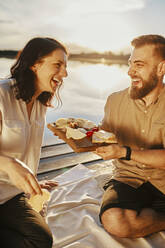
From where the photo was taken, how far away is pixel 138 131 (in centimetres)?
172

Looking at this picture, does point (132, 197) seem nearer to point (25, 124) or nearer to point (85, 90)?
point (25, 124)

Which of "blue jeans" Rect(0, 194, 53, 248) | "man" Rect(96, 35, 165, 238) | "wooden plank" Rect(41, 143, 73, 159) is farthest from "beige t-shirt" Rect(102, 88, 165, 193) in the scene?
"wooden plank" Rect(41, 143, 73, 159)

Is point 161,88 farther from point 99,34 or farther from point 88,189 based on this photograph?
point 99,34

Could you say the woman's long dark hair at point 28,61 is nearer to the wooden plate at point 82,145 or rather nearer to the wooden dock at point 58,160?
the wooden plate at point 82,145

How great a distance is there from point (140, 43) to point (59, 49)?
66 cm

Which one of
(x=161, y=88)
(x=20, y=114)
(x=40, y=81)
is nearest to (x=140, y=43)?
(x=161, y=88)

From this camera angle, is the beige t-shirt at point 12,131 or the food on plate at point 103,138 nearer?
the beige t-shirt at point 12,131

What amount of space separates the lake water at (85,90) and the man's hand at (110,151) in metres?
1.52

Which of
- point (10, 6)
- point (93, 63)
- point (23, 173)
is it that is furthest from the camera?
point (93, 63)

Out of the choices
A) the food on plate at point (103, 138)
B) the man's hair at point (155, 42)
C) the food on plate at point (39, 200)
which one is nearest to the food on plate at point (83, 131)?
the food on plate at point (103, 138)

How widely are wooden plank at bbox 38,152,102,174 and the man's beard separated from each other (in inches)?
46.2

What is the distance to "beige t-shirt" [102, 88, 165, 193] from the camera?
1650 mm

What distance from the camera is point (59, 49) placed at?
1405 millimetres

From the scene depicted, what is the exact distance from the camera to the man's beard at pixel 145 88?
1.69m
